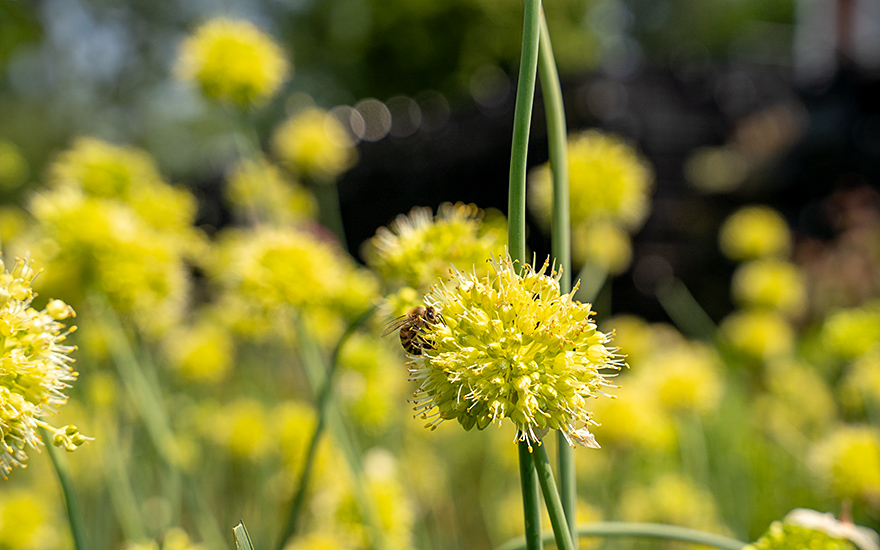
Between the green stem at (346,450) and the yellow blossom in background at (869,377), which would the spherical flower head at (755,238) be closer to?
the yellow blossom in background at (869,377)

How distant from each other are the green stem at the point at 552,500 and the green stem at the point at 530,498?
1cm

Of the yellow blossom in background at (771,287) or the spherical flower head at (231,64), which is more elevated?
the spherical flower head at (231,64)

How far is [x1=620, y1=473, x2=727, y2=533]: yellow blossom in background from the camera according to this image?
4.32 feet

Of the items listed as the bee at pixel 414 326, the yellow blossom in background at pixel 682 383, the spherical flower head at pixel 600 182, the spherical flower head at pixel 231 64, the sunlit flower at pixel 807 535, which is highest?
the spherical flower head at pixel 231 64

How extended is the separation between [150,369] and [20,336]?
749mm

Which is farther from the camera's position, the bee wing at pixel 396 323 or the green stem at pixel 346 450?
the green stem at pixel 346 450

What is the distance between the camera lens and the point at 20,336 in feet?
1.44

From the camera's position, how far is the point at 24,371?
16.8 inches

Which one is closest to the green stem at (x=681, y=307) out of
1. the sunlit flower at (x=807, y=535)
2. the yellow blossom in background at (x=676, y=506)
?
the yellow blossom in background at (x=676, y=506)

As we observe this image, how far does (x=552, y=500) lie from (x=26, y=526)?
118cm

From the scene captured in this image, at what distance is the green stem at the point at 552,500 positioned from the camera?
0.36 metres

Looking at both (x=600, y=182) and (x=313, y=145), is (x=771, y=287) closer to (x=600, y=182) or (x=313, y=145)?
(x=600, y=182)

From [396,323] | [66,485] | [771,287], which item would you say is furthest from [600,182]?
[771,287]

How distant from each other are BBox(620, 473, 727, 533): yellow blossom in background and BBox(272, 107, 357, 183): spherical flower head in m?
1.20
